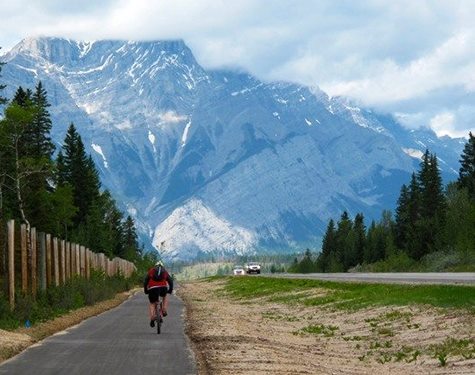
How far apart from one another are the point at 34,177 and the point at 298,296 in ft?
121

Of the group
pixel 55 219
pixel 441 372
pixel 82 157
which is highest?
pixel 82 157

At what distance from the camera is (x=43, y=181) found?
87.2 meters

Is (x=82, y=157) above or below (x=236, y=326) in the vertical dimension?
above

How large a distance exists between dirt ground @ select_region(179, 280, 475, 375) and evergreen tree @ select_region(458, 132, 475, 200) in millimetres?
114409

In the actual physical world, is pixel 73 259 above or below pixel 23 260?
above

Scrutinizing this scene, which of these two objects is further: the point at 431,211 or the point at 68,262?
the point at 431,211

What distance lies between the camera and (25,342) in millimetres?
23234

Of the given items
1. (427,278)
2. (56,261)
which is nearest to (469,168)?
(427,278)

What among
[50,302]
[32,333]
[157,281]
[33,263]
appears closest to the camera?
[32,333]

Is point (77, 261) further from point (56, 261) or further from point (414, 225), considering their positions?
point (414, 225)

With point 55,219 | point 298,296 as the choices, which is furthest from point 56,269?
point 55,219

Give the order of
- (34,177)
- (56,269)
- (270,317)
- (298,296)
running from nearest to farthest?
(270,317), (56,269), (298,296), (34,177)

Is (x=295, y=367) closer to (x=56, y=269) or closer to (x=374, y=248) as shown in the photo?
(x=56, y=269)

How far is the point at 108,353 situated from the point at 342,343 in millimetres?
8649
